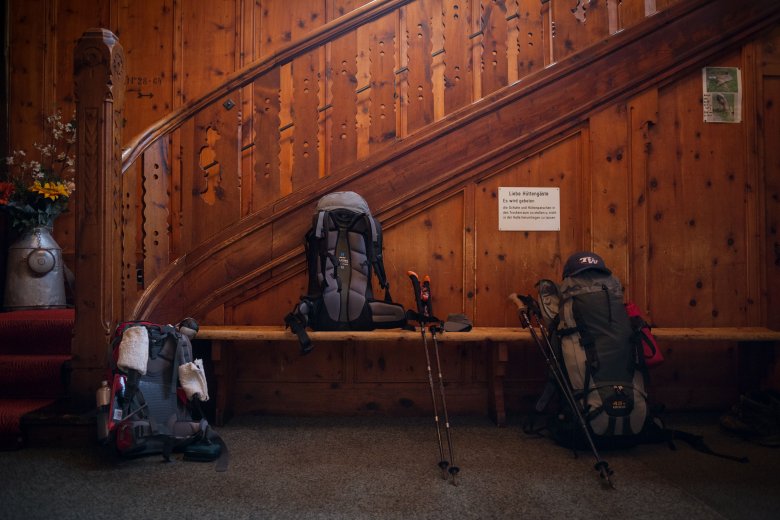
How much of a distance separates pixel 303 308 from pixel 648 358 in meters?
1.77

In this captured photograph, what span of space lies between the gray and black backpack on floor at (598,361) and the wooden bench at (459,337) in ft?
0.84

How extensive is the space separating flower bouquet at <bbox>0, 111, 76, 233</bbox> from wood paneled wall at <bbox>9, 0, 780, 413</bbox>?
0.95 metres

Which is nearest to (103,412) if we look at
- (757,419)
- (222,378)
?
(222,378)

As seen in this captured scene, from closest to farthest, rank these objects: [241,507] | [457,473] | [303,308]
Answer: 1. [241,507]
2. [457,473]
3. [303,308]

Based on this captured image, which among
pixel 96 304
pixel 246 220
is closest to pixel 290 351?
pixel 246 220

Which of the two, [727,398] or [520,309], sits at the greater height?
[520,309]

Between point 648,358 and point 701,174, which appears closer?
Answer: point 648,358

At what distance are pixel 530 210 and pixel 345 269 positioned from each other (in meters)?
1.24

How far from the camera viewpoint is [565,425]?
2258 millimetres

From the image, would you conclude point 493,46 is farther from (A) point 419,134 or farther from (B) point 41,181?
(B) point 41,181

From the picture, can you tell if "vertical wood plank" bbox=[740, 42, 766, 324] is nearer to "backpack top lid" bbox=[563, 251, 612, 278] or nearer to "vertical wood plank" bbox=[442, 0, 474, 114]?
"backpack top lid" bbox=[563, 251, 612, 278]

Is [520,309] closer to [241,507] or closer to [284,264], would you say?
[284,264]

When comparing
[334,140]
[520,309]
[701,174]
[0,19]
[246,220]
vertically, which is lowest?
[520,309]

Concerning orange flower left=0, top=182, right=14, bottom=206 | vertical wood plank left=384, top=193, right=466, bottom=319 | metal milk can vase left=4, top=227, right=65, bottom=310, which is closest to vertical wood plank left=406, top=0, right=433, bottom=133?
vertical wood plank left=384, top=193, right=466, bottom=319
